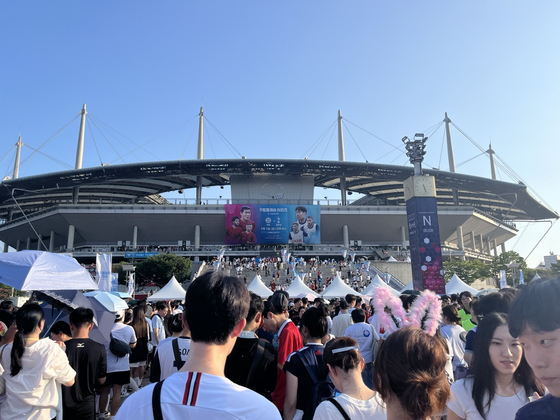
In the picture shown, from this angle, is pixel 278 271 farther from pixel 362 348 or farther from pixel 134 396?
pixel 134 396

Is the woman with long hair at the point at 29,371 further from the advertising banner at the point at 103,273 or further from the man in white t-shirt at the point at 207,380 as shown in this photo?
the advertising banner at the point at 103,273

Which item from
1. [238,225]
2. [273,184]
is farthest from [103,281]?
[273,184]

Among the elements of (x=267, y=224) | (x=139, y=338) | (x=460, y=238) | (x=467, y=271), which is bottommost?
(x=139, y=338)

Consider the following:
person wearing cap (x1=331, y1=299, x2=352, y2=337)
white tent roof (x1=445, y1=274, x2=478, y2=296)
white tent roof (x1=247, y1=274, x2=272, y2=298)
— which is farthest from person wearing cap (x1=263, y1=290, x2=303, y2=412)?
white tent roof (x1=445, y1=274, x2=478, y2=296)

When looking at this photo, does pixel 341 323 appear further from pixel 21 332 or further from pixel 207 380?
pixel 207 380

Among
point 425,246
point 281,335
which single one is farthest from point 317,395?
point 425,246

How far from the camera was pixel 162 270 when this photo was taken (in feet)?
133

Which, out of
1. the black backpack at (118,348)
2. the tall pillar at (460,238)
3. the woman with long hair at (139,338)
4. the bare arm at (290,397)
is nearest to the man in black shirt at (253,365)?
the bare arm at (290,397)

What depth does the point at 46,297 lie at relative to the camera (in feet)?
18.8

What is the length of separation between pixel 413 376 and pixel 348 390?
2.91ft

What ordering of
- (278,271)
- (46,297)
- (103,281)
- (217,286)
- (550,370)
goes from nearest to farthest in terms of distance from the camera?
(550,370)
(217,286)
(46,297)
(103,281)
(278,271)

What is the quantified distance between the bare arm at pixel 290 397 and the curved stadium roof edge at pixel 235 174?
50.9 metres

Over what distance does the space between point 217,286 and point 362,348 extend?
422 centimetres

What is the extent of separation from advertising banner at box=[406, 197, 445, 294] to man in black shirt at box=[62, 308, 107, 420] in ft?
62.1
